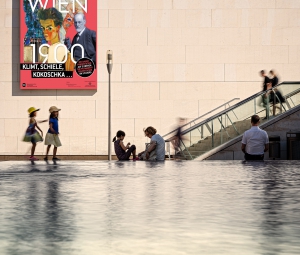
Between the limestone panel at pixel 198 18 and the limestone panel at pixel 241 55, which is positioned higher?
the limestone panel at pixel 198 18

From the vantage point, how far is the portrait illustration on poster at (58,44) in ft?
100

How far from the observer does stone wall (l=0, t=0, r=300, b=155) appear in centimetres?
3056

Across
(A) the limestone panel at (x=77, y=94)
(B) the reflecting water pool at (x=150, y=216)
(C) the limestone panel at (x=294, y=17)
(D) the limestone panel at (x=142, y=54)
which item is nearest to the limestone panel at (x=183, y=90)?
(D) the limestone panel at (x=142, y=54)

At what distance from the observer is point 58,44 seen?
30.7m

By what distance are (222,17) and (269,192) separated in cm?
2426

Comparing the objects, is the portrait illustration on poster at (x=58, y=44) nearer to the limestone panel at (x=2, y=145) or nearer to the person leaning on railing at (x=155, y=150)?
the limestone panel at (x=2, y=145)

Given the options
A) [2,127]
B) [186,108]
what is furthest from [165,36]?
[2,127]

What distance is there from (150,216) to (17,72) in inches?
1035

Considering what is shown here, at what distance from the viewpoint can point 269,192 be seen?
6789 millimetres

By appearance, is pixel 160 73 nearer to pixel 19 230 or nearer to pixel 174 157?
pixel 174 157

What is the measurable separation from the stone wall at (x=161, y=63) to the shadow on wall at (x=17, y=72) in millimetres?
36

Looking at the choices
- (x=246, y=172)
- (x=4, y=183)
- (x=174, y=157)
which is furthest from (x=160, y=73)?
(x=4, y=183)

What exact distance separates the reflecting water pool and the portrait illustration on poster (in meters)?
22.2

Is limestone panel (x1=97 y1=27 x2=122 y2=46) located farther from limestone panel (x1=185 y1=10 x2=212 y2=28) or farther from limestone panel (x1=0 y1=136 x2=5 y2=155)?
limestone panel (x1=0 y1=136 x2=5 y2=155)
